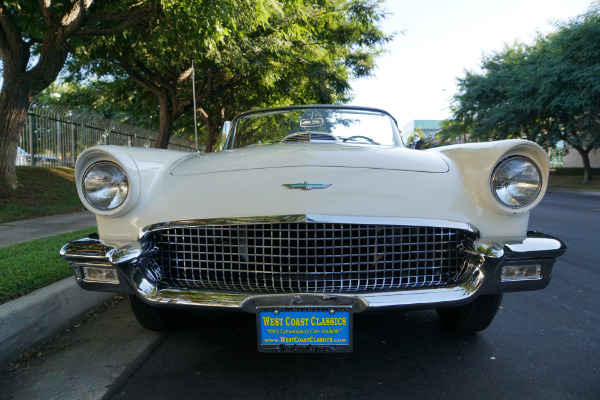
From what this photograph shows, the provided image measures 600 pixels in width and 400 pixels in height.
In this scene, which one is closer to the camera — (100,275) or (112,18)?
(100,275)

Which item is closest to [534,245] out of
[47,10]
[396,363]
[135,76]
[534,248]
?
[534,248]

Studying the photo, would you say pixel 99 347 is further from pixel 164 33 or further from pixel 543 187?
pixel 164 33

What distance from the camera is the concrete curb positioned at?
220cm

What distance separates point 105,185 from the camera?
2.12 m

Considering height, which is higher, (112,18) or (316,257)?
(112,18)

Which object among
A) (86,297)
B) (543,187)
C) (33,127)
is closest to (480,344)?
(543,187)

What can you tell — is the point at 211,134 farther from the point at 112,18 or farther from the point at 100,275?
the point at 100,275

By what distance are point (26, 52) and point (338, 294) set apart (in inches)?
327

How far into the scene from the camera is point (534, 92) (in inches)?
784

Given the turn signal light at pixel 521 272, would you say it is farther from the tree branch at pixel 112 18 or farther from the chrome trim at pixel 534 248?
the tree branch at pixel 112 18

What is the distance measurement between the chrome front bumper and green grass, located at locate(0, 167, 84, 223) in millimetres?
5275

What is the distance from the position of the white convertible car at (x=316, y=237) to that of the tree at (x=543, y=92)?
55.4ft

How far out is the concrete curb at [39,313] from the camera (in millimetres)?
2197

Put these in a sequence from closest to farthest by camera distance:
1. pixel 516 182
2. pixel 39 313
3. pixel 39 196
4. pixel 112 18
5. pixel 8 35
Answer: pixel 516 182 → pixel 39 313 → pixel 8 35 → pixel 112 18 → pixel 39 196
